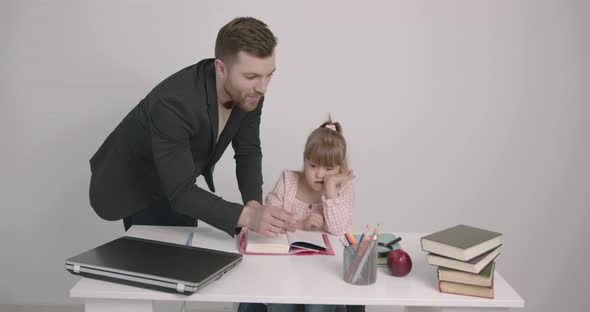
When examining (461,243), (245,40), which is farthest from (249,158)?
(461,243)

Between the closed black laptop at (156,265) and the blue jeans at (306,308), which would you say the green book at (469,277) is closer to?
the blue jeans at (306,308)

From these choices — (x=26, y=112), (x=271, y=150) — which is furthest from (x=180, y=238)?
(x=26, y=112)

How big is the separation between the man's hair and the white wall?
125cm

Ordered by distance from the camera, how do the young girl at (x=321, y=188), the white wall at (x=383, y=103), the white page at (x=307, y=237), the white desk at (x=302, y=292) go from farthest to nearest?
the white wall at (x=383, y=103) < the young girl at (x=321, y=188) < the white page at (x=307, y=237) < the white desk at (x=302, y=292)

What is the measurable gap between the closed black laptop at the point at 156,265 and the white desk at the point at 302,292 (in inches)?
1.2

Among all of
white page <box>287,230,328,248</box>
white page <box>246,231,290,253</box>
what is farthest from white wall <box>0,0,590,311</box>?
white page <box>246,231,290,253</box>

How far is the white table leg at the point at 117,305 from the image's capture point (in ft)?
5.32

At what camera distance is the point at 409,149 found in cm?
328

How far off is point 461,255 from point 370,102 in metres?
1.74

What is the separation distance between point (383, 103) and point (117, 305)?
2.01 m

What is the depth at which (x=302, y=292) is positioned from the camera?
159 cm

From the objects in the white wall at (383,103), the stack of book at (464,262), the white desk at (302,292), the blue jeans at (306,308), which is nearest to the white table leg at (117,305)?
the white desk at (302,292)

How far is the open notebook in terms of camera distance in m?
1.90

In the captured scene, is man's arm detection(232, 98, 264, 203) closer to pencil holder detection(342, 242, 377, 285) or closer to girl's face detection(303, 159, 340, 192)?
girl's face detection(303, 159, 340, 192)
